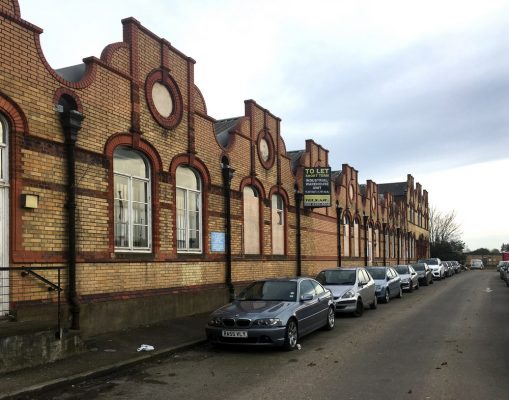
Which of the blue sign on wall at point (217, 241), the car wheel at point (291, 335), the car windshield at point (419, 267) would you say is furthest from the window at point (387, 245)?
the car wheel at point (291, 335)

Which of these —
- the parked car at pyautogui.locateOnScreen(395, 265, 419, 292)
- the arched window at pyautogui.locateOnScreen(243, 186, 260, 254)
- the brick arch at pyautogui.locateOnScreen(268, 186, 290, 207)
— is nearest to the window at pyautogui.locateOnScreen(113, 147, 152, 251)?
the arched window at pyautogui.locateOnScreen(243, 186, 260, 254)

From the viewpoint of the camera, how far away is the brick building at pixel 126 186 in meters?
9.79

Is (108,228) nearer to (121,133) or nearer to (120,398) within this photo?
(121,133)

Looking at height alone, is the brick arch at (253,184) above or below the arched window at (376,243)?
above

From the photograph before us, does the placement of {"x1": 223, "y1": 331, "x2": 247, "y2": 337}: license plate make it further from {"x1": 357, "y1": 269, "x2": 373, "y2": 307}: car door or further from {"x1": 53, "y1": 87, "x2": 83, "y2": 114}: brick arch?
{"x1": 357, "y1": 269, "x2": 373, "y2": 307}: car door

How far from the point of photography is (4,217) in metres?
9.49

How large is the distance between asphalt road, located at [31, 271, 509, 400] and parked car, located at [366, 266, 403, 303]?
713cm

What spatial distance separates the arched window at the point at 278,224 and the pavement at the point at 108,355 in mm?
7783

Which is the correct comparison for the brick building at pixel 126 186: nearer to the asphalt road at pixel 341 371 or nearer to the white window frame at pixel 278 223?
the white window frame at pixel 278 223

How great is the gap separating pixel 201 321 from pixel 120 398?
6.78 metres

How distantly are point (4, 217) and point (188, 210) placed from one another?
6370 mm

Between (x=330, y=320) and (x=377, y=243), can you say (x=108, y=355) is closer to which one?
(x=330, y=320)

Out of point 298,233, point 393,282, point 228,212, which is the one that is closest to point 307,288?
point 228,212

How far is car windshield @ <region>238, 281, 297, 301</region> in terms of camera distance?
11.2 meters
